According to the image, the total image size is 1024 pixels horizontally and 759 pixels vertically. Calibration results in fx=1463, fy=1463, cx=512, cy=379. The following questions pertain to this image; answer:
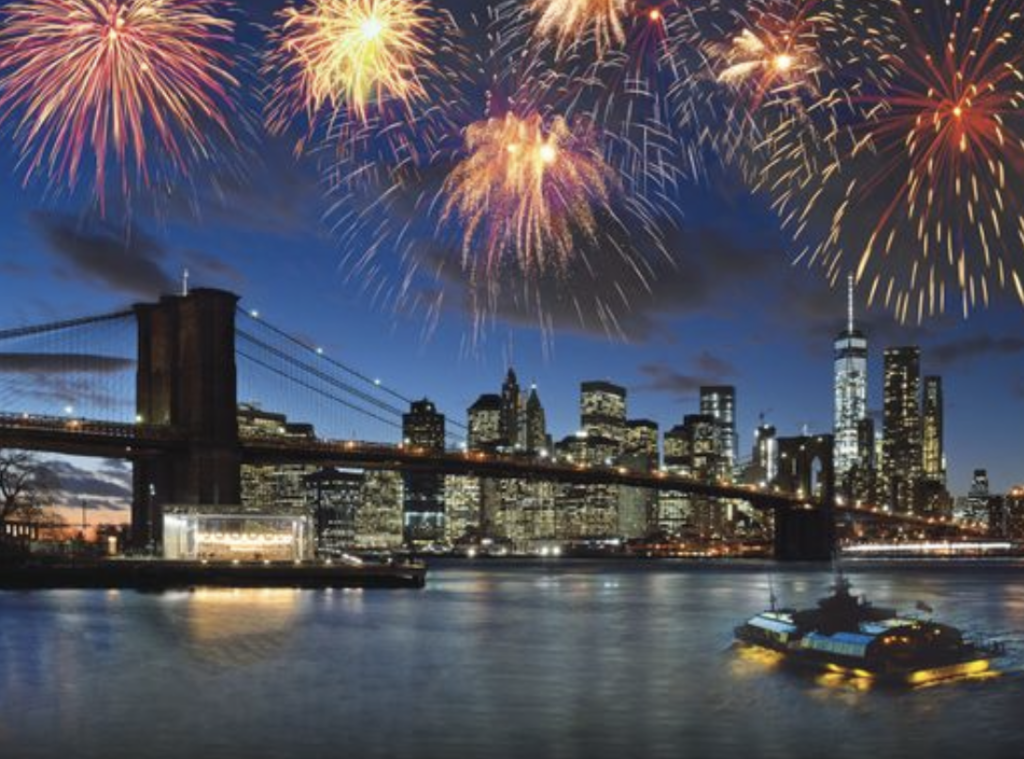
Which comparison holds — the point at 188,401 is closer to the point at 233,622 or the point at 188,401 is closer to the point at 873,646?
the point at 233,622

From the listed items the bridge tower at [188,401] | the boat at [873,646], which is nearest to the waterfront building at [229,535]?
the bridge tower at [188,401]

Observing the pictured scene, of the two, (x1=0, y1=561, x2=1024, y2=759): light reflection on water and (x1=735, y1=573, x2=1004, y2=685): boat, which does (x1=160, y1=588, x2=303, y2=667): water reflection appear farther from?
(x1=735, y1=573, x2=1004, y2=685): boat

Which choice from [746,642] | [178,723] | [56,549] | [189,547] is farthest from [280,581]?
[178,723]

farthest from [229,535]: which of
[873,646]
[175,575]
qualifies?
[873,646]

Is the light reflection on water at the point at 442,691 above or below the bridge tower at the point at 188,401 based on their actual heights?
below

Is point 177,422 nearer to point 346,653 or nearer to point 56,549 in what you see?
point 56,549

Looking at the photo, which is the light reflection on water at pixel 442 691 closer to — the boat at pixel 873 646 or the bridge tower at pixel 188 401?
the boat at pixel 873 646
